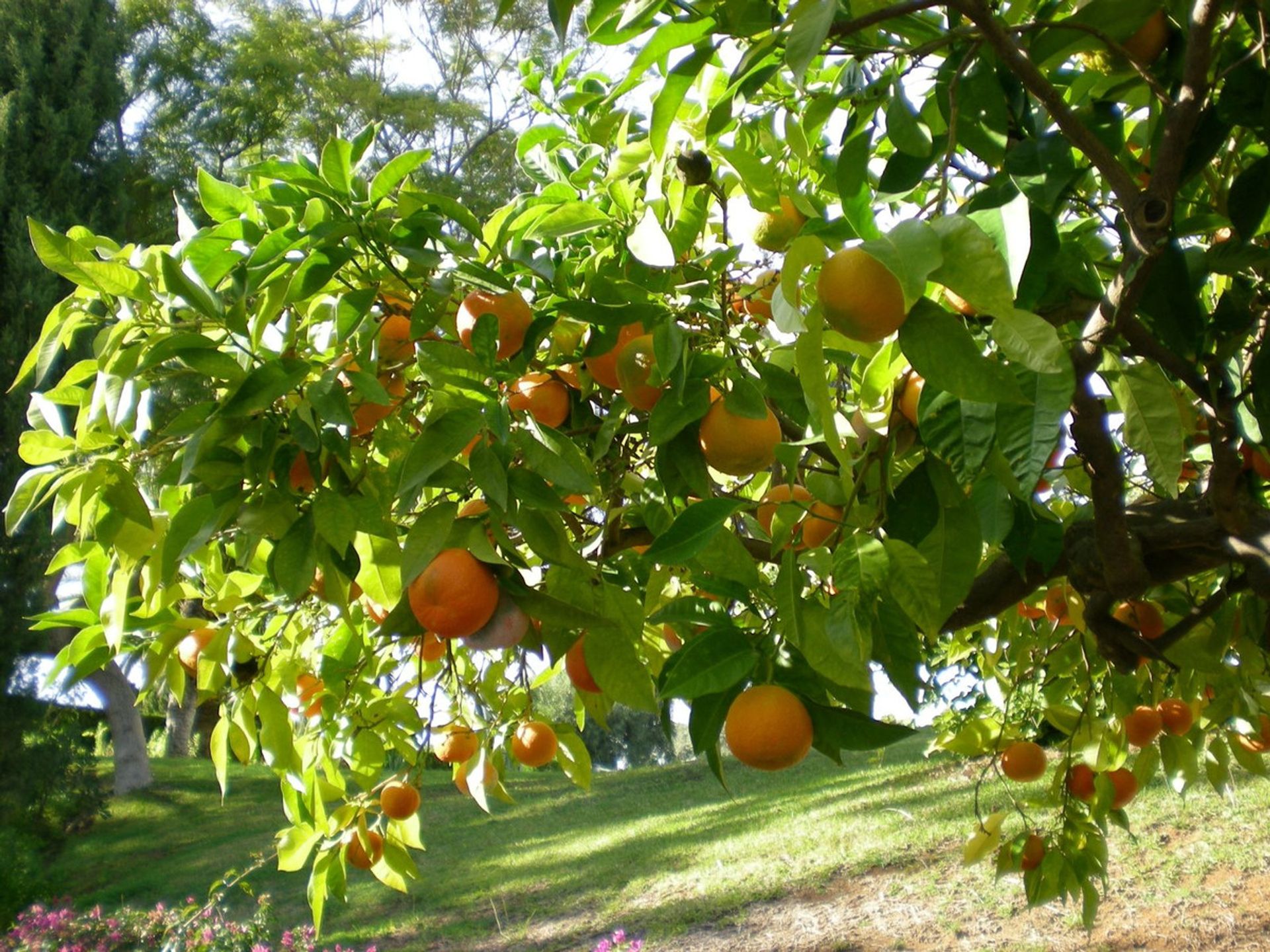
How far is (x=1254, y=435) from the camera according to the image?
3.58 feet

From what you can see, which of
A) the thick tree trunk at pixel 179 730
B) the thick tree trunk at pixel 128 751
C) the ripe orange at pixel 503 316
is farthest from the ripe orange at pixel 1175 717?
the thick tree trunk at pixel 179 730

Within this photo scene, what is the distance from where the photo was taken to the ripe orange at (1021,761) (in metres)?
1.93

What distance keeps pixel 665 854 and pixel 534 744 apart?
4.01m

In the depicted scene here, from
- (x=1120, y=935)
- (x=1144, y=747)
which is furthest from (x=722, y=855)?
(x=1144, y=747)

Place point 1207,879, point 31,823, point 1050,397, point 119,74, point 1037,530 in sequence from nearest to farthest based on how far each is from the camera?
1. point 1050,397
2. point 1037,530
3. point 1207,879
4. point 31,823
5. point 119,74

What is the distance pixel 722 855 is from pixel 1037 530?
438 cm

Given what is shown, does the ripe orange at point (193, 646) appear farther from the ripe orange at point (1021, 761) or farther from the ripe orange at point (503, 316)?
the ripe orange at point (1021, 761)

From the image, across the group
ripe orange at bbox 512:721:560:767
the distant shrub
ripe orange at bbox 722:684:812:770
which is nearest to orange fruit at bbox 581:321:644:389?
ripe orange at bbox 722:684:812:770

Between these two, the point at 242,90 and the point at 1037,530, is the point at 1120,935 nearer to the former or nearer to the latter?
the point at 1037,530

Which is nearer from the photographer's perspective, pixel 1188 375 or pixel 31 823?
pixel 1188 375

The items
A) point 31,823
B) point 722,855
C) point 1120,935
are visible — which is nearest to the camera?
point 1120,935

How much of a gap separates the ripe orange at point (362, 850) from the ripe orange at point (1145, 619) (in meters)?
1.31

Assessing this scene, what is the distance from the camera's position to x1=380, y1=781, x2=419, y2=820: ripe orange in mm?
1714

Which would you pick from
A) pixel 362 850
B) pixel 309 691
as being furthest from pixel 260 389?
pixel 362 850
